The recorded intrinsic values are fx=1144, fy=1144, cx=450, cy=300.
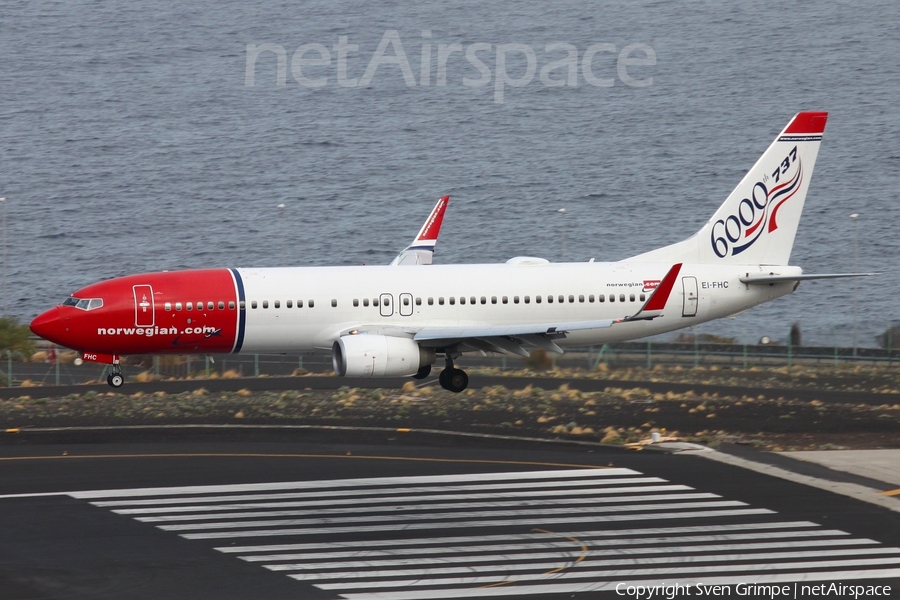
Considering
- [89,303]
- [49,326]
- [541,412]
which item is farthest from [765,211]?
[49,326]

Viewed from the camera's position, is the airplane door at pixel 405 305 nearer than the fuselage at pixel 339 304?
No

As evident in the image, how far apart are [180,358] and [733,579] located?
149ft

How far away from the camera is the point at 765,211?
41812 millimetres

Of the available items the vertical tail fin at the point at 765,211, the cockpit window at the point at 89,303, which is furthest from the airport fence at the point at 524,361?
the cockpit window at the point at 89,303

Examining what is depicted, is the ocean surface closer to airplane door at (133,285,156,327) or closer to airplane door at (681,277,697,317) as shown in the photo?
airplane door at (681,277,697,317)

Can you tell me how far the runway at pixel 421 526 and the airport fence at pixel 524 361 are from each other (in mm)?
25932

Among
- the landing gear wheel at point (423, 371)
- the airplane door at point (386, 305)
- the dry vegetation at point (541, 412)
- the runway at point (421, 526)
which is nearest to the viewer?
the runway at point (421, 526)

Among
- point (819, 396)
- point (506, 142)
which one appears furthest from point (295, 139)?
point (819, 396)

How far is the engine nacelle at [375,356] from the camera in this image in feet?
114

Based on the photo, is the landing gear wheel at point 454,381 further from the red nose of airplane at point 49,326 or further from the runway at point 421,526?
the red nose of airplane at point 49,326

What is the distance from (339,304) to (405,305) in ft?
7.05

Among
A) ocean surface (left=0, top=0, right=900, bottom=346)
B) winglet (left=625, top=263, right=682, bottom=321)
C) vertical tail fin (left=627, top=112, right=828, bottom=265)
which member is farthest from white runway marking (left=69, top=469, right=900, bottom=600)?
ocean surface (left=0, top=0, right=900, bottom=346)

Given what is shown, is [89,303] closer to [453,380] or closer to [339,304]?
[339,304]

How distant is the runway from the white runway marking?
0.06 metres
